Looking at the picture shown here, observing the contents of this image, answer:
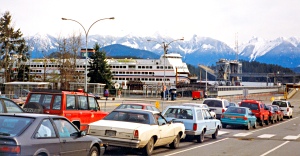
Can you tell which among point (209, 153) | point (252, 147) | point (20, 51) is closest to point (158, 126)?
point (209, 153)

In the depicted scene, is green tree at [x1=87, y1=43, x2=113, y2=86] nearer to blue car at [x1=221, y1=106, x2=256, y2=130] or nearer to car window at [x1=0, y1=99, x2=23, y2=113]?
blue car at [x1=221, y1=106, x2=256, y2=130]

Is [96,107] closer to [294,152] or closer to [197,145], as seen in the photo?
[197,145]

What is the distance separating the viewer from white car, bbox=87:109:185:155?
45.8 ft

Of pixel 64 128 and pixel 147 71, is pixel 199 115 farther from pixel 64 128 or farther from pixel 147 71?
pixel 147 71

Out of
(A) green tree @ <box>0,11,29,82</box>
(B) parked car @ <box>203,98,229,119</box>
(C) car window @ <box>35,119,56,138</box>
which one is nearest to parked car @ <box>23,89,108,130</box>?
(C) car window @ <box>35,119,56,138</box>

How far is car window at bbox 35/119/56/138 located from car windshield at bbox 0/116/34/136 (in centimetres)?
28

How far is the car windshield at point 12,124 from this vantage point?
9250 millimetres

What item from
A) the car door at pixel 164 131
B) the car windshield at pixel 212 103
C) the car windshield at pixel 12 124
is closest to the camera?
the car windshield at pixel 12 124

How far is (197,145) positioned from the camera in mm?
19359

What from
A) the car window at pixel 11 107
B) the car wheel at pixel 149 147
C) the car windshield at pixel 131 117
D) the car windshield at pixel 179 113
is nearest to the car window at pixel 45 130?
the car wheel at pixel 149 147

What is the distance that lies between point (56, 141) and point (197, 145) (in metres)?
10.2

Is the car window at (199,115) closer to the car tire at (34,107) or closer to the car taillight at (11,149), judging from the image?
the car tire at (34,107)

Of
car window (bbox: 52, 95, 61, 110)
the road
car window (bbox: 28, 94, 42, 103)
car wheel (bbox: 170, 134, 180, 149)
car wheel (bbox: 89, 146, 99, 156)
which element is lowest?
the road

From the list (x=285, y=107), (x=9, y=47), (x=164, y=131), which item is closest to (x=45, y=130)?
(x=164, y=131)
